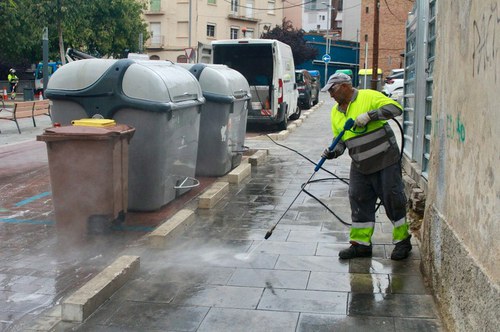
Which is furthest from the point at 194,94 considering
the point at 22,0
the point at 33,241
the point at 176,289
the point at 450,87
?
the point at 22,0

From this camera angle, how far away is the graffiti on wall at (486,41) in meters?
3.29

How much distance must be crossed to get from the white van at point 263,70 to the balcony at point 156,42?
126ft

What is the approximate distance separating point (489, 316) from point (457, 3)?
2.31 m

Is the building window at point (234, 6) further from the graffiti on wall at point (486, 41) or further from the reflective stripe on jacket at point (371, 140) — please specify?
the graffiti on wall at point (486, 41)

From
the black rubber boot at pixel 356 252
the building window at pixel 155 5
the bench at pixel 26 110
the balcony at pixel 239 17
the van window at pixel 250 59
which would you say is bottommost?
the black rubber boot at pixel 356 252

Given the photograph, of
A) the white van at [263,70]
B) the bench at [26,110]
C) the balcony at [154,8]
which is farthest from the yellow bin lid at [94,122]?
the balcony at [154,8]

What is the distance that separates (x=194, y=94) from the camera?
8.30 meters

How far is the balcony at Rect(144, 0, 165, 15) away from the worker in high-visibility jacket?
51333mm

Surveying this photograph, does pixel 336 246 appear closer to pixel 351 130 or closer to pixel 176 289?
pixel 351 130

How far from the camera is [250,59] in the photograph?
17.6 meters

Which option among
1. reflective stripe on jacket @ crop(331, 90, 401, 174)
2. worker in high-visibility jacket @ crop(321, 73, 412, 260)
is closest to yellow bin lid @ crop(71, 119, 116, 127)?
worker in high-visibility jacket @ crop(321, 73, 412, 260)

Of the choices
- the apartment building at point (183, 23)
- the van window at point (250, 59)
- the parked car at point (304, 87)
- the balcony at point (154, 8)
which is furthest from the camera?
the balcony at point (154, 8)

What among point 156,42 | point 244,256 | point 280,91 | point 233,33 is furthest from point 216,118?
point 233,33

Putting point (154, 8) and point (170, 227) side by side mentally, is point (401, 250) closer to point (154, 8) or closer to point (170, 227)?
point (170, 227)
